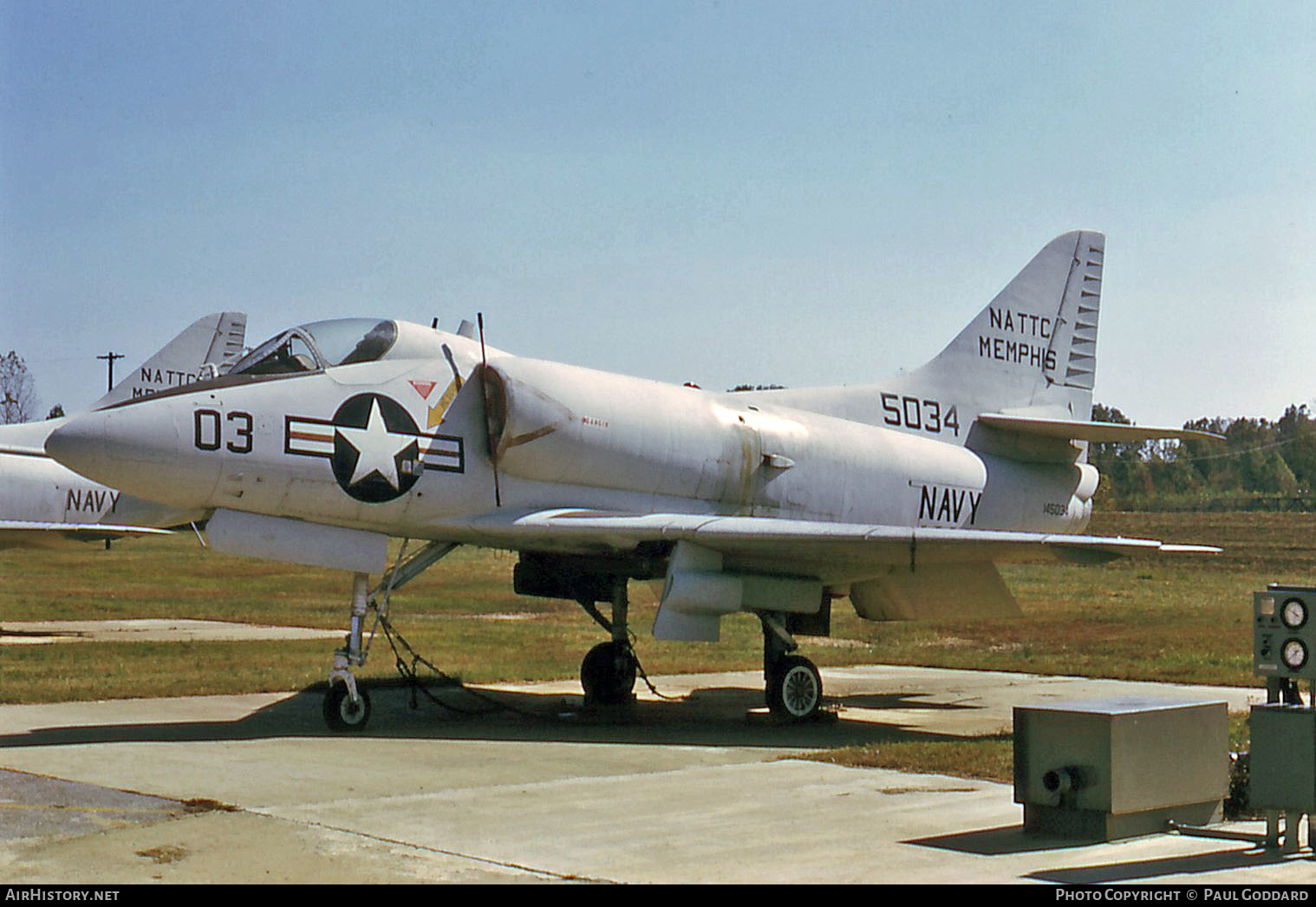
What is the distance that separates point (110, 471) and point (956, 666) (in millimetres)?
13114

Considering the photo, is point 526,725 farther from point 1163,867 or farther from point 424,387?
point 1163,867

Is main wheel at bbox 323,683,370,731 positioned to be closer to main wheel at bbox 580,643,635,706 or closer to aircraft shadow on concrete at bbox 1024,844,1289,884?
main wheel at bbox 580,643,635,706

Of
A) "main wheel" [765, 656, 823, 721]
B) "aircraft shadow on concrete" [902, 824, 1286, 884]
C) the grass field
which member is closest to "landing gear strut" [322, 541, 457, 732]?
the grass field

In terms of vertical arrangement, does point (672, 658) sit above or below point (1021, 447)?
below

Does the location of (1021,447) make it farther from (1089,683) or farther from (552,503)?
(552,503)

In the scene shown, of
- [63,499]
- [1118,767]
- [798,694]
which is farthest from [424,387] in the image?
[63,499]

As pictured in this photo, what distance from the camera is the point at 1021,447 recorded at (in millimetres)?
17656

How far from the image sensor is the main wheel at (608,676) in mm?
15469

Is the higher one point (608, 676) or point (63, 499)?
point (63, 499)

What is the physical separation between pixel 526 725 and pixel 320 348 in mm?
3921

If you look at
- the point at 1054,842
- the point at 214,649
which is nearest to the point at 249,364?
the point at 1054,842

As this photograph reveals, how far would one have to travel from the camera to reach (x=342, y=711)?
12.6 meters

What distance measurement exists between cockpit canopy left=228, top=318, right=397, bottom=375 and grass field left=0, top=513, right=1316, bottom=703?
4.74m

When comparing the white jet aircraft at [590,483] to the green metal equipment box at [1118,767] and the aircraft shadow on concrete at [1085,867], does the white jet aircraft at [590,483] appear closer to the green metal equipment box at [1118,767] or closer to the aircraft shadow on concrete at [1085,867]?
the green metal equipment box at [1118,767]
